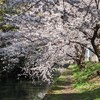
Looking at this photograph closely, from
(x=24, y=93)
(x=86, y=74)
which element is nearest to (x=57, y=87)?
(x=24, y=93)

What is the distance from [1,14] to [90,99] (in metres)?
12.0

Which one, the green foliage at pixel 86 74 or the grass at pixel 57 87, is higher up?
the green foliage at pixel 86 74

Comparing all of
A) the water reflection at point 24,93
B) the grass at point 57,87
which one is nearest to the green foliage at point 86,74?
the grass at point 57,87

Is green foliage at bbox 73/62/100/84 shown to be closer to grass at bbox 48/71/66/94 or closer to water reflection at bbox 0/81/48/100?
grass at bbox 48/71/66/94

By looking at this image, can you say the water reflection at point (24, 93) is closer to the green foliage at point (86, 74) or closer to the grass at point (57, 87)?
the grass at point (57, 87)

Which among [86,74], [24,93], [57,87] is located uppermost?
[86,74]

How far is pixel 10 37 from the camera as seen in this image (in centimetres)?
2384

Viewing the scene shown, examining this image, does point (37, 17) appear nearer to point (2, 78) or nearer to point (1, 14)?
point (1, 14)

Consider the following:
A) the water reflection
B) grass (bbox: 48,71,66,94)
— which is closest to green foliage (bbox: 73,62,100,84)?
grass (bbox: 48,71,66,94)

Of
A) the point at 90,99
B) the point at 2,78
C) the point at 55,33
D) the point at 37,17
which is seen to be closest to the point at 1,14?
the point at 37,17

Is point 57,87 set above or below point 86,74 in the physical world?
below

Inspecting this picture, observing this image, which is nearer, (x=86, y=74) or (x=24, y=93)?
(x=24, y=93)

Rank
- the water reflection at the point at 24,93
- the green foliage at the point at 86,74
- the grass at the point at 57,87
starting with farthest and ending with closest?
1. the green foliage at the point at 86,74
2. the water reflection at the point at 24,93
3. the grass at the point at 57,87

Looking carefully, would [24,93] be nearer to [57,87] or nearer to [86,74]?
[57,87]
